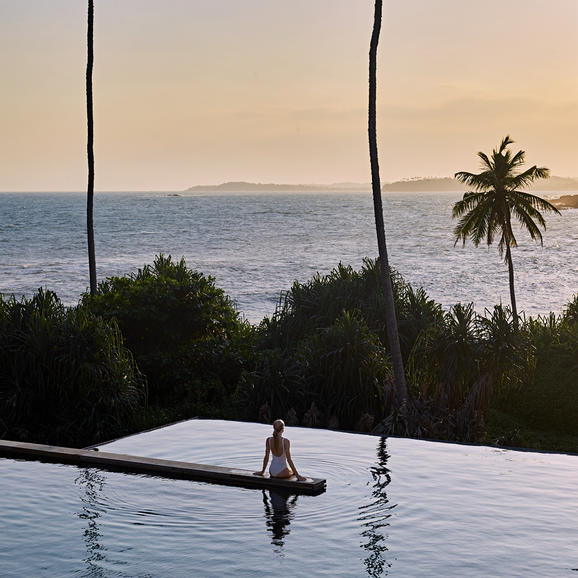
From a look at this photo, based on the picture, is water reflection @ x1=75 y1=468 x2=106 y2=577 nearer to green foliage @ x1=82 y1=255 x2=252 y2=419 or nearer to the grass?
green foliage @ x1=82 y1=255 x2=252 y2=419

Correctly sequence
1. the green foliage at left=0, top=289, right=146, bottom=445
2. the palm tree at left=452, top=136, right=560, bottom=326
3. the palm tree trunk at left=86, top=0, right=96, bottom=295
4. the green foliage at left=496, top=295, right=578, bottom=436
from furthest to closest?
the palm tree at left=452, top=136, right=560, bottom=326 < the palm tree trunk at left=86, top=0, right=96, bottom=295 < the green foliage at left=496, top=295, right=578, bottom=436 < the green foliage at left=0, top=289, right=146, bottom=445

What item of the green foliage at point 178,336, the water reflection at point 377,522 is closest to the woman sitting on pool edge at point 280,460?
the water reflection at point 377,522

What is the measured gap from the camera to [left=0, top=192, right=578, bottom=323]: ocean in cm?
8788

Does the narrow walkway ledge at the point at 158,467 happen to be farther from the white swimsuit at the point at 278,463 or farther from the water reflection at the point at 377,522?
the water reflection at the point at 377,522

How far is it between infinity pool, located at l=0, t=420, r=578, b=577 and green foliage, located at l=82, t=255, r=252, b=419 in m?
9.12

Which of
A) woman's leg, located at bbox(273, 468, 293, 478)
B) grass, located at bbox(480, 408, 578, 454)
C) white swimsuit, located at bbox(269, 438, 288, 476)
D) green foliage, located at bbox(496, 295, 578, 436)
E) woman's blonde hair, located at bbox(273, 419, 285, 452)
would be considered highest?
woman's blonde hair, located at bbox(273, 419, 285, 452)

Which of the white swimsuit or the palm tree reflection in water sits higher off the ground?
the white swimsuit

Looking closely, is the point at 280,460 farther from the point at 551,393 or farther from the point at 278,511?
the point at 551,393

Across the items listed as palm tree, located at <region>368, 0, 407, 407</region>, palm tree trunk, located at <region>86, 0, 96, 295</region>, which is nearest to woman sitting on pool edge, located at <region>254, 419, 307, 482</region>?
palm tree, located at <region>368, 0, 407, 407</region>

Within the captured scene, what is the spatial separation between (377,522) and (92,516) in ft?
13.4

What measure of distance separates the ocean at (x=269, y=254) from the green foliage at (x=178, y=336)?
3656cm

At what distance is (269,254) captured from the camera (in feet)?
399

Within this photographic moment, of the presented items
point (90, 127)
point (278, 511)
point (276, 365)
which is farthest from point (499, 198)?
point (278, 511)

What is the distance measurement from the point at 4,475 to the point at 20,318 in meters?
6.82
